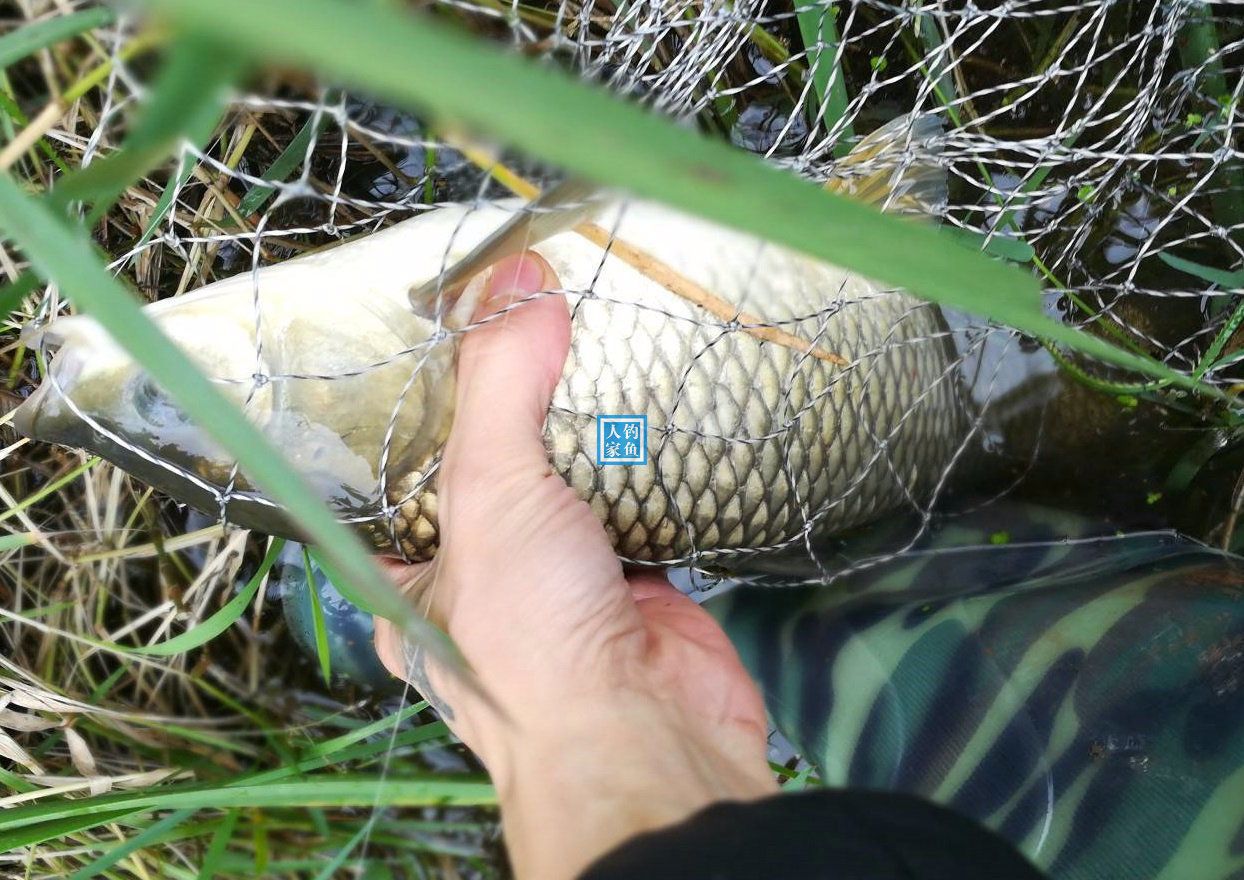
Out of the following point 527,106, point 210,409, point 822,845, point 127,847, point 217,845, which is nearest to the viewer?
point 527,106

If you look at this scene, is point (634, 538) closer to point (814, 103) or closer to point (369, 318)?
point (369, 318)

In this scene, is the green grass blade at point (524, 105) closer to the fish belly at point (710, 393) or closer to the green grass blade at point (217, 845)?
the fish belly at point (710, 393)

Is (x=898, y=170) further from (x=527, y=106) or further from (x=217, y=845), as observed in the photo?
(x=217, y=845)

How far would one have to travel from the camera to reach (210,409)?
44 cm

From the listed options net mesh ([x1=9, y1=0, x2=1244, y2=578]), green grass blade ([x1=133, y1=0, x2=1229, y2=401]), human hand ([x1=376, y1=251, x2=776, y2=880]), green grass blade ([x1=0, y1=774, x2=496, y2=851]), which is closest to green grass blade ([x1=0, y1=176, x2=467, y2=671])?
green grass blade ([x1=133, y1=0, x2=1229, y2=401])

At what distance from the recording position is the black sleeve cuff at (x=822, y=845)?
541 millimetres

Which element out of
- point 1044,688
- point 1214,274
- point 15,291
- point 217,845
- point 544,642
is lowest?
point 217,845

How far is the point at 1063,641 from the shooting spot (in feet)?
3.80

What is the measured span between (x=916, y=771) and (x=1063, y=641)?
259mm

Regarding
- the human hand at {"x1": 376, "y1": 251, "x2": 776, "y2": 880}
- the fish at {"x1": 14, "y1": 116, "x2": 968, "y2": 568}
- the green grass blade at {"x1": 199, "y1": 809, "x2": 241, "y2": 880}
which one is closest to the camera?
the human hand at {"x1": 376, "y1": 251, "x2": 776, "y2": 880}

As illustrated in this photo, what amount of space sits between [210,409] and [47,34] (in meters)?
0.43

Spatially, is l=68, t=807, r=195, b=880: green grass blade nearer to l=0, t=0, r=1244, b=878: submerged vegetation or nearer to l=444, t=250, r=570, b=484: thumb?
l=0, t=0, r=1244, b=878: submerged vegetation

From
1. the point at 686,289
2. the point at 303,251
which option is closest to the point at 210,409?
the point at 686,289

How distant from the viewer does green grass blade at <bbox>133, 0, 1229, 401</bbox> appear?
0.84ft
